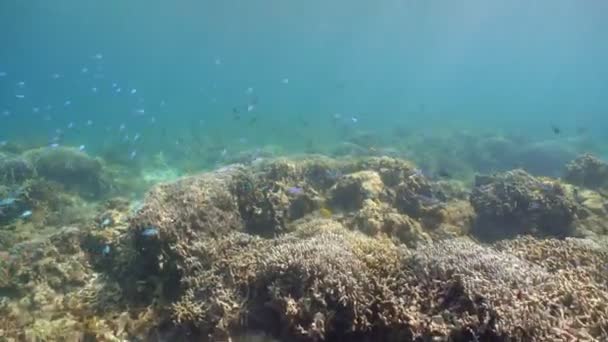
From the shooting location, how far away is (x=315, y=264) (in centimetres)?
523

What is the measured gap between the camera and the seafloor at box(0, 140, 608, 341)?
15.0 feet

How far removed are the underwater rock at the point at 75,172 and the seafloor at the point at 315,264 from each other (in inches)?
216

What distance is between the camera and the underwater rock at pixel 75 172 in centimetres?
1847

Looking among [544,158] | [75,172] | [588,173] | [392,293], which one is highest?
[544,158]

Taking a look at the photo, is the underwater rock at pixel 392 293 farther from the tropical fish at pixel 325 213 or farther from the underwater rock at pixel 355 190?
the underwater rock at pixel 355 190

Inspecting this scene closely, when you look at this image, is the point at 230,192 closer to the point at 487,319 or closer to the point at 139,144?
the point at 487,319

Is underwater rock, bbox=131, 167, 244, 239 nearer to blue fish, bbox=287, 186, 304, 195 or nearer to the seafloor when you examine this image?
the seafloor

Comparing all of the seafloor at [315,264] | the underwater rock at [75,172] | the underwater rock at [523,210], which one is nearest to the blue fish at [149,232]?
the seafloor at [315,264]

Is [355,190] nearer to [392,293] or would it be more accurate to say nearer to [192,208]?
[192,208]

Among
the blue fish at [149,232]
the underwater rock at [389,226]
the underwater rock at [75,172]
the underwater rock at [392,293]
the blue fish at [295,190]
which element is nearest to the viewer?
the underwater rock at [392,293]

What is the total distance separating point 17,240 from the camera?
10.8 metres

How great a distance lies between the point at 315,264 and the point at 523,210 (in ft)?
27.6

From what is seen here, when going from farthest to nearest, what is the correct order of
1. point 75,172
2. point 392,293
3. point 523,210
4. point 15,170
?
point 75,172 → point 15,170 → point 523,210 → point 392,293

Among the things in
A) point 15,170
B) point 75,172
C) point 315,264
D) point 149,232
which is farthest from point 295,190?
point 15,170
